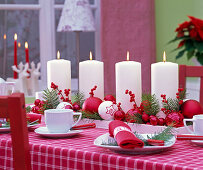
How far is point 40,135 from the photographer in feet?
3.51

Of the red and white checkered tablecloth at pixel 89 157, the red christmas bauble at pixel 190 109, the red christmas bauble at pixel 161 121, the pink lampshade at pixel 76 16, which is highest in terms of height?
the pink lampshade at pixel 76 16

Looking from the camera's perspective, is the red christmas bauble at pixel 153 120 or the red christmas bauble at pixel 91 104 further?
the red christmas bauble at pixel 91 104

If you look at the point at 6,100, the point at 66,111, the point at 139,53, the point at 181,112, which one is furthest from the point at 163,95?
the point at 139,53

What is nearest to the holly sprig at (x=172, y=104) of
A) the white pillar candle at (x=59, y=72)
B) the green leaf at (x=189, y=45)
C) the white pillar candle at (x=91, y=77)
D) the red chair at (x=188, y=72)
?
the green leaf at (x=189, y=45)

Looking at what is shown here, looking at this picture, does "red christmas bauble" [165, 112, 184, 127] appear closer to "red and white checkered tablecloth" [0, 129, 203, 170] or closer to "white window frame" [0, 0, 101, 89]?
"red and white checkered tablecloth" [0, 129, 203, 170]

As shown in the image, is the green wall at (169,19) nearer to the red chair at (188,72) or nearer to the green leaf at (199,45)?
the red chair at (188,72)

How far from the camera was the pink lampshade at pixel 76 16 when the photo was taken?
8.84 ft

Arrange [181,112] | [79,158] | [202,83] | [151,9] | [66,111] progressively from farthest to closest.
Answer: [151,9] < [202,83] < [181,112] < [66,111] < [79,158]

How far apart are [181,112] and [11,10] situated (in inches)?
88.4

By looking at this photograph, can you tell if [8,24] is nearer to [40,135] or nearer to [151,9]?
[151,9]

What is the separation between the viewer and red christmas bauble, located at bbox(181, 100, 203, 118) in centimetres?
114

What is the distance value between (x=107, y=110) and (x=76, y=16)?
5.32 ft

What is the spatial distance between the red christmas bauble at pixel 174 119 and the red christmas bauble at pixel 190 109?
2.1 inches

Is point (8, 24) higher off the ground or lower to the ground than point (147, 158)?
higher
